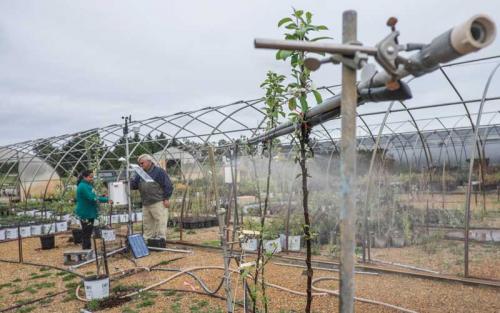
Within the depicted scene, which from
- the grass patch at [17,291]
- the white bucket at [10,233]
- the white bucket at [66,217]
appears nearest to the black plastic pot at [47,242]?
the white bucket at [10,233]

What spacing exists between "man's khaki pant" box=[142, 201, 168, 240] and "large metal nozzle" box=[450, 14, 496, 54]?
7982 mm

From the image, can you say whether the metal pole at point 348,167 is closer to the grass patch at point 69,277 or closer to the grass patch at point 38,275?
the grass patch at point 69,277

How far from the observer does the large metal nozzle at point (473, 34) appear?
126 centimetres

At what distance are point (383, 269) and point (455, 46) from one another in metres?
5.16

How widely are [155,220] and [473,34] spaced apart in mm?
8332

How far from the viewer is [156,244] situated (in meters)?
8.59

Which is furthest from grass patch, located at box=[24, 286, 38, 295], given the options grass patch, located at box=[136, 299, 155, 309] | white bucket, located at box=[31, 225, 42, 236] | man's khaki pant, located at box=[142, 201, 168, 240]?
white bucket, located at box=[31, 225, 42, 236]

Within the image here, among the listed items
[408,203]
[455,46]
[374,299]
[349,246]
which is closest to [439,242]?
[408,203]

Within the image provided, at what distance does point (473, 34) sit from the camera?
134 cm

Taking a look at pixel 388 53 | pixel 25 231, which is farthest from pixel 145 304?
pixel 25 231

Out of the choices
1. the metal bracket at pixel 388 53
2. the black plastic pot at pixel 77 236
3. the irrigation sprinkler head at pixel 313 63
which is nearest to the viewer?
the metal bracket at pixel 388 53

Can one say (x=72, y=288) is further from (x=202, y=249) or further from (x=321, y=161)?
(x=321, y=161)

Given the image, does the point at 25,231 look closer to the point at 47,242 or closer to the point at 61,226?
the point at 61,226

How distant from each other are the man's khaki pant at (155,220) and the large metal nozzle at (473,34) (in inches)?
314
